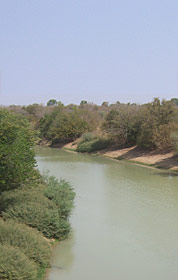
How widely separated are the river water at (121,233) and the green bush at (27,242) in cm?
65

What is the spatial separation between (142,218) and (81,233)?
3.65 m

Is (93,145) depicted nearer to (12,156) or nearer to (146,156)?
(146,156)

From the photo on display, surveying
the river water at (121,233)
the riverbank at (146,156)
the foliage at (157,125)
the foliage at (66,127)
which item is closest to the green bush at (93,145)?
the riverbank at (146,156)

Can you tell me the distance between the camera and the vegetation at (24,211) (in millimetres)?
10117

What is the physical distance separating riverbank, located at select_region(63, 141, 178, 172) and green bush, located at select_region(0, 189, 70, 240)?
20104mm

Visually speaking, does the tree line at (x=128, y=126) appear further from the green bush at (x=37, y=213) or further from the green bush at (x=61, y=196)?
the green bush at (x=37, y=213)

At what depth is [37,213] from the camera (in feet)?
46.2

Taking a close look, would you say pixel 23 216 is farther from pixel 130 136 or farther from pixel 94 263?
pixel 130 136

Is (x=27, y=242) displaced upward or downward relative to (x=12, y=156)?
downward

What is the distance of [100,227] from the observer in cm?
1644

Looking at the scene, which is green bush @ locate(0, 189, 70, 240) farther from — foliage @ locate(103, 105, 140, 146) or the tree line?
foliage @ locate(103, 105, 140, 146)

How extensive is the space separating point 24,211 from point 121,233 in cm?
432

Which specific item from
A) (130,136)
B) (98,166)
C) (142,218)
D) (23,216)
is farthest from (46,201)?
(130,136)

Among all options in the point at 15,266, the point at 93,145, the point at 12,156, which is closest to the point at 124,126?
the point at 93,145
